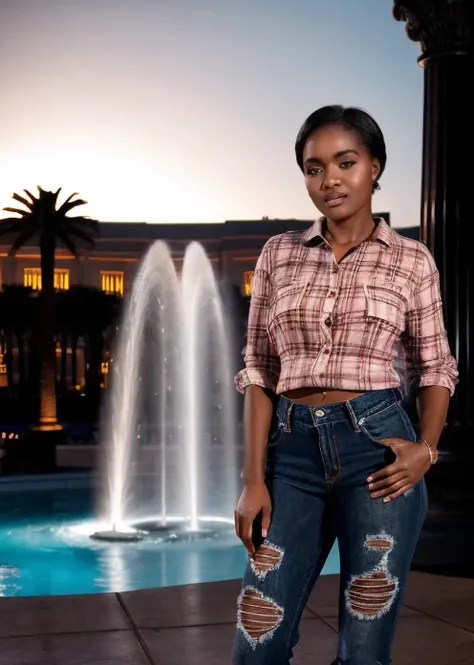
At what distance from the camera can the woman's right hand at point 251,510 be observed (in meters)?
2.34

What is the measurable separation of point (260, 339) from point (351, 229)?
347 millimetres

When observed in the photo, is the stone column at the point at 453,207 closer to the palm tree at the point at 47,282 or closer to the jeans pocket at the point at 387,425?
the jeans pocket at the point at 387,425

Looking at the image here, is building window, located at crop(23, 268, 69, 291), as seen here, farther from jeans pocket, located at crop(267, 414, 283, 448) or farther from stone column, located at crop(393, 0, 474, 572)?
jeans pocket, located at crop(267, 414, 283, 448)

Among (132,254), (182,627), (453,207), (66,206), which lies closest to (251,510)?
(182,627)

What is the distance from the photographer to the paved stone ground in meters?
4.36

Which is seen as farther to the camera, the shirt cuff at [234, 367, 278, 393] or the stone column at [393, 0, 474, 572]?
the stone column at [393, 0, 474, 572]

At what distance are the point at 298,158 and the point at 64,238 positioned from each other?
2727 centimetres

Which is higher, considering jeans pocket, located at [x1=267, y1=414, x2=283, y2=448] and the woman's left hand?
jeans pocket, located at [x1=267, y1=414, x2=283, y2=448]

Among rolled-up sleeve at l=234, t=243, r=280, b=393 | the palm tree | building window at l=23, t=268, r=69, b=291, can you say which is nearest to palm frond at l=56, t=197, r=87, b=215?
the palm tree

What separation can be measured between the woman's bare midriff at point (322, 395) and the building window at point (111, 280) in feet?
208

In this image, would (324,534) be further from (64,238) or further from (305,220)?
(305,220)

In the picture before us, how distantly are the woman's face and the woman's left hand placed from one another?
562mm

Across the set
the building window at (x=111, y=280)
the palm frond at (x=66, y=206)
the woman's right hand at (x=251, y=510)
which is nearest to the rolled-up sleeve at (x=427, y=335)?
the woman's right hand at (x=251, y=510)

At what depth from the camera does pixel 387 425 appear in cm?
235
